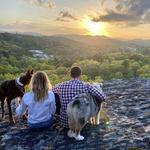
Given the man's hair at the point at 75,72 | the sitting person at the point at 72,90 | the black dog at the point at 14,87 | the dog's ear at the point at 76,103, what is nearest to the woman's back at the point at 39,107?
the sitting person at the point at 72,90

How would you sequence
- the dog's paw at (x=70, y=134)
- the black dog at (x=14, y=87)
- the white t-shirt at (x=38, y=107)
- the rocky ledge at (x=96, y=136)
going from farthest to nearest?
the black dog at (x=14, y=87) < the white t-shirt at (x=38, y=107) < the dog's paw at (x=70, y=134) < the rocky ledge at (x=96, y=136)

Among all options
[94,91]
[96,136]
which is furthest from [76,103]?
[96,136]

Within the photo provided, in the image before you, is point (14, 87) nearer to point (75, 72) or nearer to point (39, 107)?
point (39, 107)

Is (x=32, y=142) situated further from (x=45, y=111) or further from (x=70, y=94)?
(x=70, y=94)

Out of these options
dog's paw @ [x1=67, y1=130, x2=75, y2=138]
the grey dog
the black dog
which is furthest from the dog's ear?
the black dog

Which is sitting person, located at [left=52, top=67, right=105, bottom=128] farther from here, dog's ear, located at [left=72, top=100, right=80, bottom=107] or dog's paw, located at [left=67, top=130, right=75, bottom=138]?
dog's ear, located at [left=72, top=100, right=80, bottom=107]

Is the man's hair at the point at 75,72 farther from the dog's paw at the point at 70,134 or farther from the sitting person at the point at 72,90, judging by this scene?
the dog's paw at the point at 70,134
